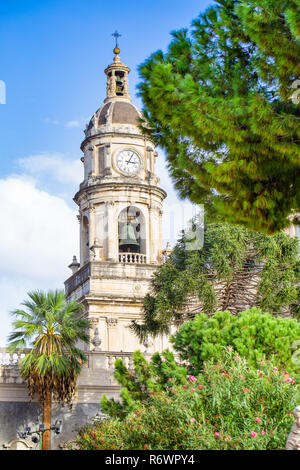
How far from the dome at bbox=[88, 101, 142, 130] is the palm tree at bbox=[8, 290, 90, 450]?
15946 millimetres

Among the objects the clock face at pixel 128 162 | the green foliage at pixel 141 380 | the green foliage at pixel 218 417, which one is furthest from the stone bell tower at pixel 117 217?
the green foliage at pixel 218 417

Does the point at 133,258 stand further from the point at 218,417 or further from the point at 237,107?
the point at 237,107

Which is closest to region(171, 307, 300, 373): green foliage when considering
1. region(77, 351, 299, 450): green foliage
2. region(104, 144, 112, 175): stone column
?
region(77, 351, 299, 450): green foliage

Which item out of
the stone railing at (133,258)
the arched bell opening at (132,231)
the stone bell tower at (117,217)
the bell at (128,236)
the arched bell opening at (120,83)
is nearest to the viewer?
the stone bell tower at (117,217)

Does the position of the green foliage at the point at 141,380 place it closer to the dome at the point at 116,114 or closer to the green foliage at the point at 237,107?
the green foliage at the point at 237,107

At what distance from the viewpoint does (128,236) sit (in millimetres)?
46469

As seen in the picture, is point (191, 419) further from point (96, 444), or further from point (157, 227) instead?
point (157, 227)

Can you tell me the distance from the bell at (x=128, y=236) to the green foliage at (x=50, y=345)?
11.7 metres

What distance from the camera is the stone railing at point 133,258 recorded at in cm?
4565

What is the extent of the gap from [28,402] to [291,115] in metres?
23.0

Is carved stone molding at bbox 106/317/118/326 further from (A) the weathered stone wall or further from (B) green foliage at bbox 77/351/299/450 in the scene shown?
(B) green foliage at bbox 77/351/299/450

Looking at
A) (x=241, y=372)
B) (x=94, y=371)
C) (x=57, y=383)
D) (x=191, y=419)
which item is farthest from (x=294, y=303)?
(x=191, y=419)

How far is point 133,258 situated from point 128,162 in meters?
5.33

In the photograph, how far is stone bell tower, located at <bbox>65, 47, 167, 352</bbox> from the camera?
144 ft
